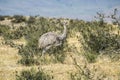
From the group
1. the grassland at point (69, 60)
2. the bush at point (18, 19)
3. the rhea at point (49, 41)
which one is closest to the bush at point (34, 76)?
the grassland at point (69, 60)

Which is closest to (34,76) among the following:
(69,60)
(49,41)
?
(69,60)

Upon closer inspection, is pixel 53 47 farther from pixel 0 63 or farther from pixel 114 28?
pixel 114 28

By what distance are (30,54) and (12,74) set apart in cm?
305

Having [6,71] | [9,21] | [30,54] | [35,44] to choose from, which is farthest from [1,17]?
[6,71]

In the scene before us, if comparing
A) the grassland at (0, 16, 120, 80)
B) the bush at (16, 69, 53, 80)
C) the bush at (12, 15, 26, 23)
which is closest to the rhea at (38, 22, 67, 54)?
the grassland at (0, 16, 120, 80)

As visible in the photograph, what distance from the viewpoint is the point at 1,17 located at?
105 ft

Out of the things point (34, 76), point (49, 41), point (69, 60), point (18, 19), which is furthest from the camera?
point (18, 19)

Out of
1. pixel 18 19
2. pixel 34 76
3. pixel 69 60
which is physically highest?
pixel 18 19

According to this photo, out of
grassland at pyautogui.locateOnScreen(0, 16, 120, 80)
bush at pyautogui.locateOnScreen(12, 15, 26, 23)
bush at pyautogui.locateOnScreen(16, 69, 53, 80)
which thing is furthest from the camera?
bush at pyautogui.locateOnScreen(12, 15, 26, 23)

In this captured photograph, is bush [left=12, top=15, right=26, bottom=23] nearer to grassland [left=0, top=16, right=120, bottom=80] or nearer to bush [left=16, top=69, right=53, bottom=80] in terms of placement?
grassland [left=0, top=16, right=120, bottom=80]

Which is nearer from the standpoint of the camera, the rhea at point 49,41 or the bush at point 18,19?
the rhea at point 49,41

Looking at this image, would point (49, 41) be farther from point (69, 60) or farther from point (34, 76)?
point (34, 76)

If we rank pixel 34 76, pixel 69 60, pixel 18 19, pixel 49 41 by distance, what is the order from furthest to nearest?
pixel 18 19 < pixel 49 41 < pixel 69 60 < pixel 34 76

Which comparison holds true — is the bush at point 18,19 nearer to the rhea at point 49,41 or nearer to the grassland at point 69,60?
the grassland at point 69,60
